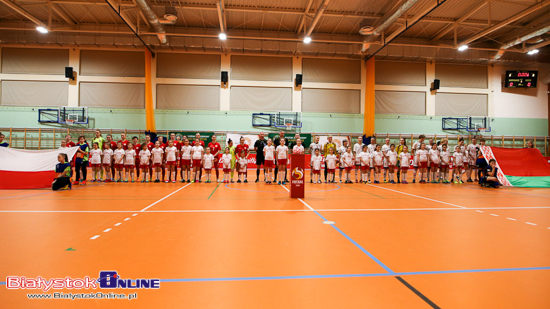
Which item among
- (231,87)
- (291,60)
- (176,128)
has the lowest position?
(176,128)

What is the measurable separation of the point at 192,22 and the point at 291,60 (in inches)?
292

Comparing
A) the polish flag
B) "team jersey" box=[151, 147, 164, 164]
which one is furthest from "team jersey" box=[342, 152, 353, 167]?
the polish flag

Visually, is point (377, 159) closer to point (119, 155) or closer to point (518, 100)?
point (119, 155)

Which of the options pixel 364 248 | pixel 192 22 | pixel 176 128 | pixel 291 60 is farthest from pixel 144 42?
pixel 364 248

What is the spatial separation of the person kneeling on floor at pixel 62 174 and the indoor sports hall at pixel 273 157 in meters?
0.06

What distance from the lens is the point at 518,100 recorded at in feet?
69.4

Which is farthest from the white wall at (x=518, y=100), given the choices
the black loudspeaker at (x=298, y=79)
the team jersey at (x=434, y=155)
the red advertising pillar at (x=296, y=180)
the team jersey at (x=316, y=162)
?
the red advertising pillar at (x=296, y=180)

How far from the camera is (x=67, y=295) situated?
2166mm

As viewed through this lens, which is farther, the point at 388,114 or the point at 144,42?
the point at 388,114

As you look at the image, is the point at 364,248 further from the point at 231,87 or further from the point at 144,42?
the point at 144,42

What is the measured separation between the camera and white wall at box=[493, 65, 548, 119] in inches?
827

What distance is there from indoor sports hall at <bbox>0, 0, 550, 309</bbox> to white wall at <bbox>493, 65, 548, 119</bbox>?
0.11 meters

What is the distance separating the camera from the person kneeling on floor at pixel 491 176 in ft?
33.8

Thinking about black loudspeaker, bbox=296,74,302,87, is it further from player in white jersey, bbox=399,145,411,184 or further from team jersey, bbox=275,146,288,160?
team jersey, bbox=275,146,288,160
